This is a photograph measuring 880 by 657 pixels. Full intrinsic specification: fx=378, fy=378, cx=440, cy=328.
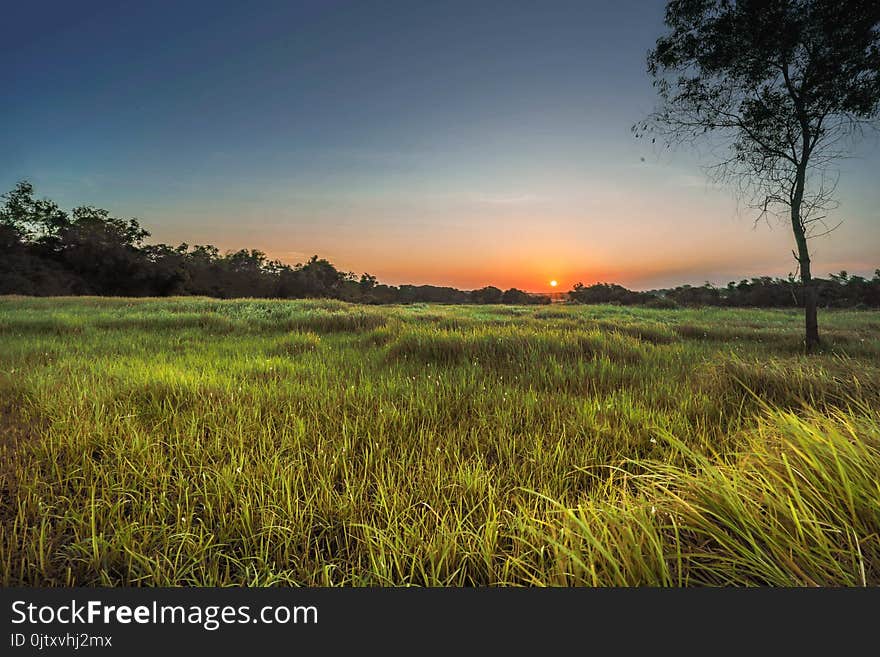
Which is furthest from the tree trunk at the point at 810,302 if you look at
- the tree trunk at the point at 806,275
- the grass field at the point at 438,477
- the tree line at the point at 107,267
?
the tree line at the point at 107,267

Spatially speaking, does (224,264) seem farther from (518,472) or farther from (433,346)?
(518,472)

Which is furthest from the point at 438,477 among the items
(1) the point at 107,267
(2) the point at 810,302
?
(1) the point at 107,267

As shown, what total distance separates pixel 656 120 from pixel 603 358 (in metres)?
7.36

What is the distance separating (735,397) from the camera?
369cm

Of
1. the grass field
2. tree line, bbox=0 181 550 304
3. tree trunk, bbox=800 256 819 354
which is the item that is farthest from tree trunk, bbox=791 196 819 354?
tree line, bbox=0 181 550 304

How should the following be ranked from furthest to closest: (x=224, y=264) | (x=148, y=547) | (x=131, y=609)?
(x=224, y=264) < (x=148, y=547) < (x=131, y=609)

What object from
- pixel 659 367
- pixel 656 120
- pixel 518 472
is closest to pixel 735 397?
pixel 659 367

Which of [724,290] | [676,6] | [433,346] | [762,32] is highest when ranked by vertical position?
[676,6]

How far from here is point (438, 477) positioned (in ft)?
6.94

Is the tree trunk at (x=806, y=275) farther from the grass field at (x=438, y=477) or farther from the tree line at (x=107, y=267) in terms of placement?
the tree line at (x=107, y=267)

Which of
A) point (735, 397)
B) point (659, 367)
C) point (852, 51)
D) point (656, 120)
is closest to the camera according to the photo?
point (735, 397)

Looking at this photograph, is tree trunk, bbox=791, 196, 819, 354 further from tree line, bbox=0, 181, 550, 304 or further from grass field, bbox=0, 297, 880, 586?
tree line, bbox=0, 181, 550, 304

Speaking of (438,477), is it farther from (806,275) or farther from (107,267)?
(107,267)

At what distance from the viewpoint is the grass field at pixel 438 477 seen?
147 cm
